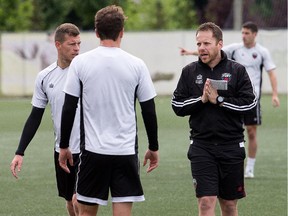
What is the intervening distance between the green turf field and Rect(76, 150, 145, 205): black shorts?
3.80 m

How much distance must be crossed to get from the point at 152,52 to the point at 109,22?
105 ft

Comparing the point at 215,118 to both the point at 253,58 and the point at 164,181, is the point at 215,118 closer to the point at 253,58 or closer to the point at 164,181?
the point at 164,181

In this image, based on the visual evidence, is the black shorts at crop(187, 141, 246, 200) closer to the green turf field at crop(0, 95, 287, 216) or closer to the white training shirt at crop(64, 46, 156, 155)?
the white training shirt at crop(64, 46, 156, 155)

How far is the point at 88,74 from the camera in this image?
7473 mm

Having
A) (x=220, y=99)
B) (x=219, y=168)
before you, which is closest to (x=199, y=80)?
(x=220, y=99)

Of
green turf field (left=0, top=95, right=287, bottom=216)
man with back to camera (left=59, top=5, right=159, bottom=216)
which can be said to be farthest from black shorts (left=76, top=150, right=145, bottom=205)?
green turf field (left=0, top=95, right=287, bottom=216)

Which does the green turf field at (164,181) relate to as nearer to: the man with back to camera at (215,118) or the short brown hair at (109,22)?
the man with back to camera at (215,118)

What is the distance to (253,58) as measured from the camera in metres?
15.4

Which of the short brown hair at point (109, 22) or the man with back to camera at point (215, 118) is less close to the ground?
A: the short brown hair at point (109, 22)

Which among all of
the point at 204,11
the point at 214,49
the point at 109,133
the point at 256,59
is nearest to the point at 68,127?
the point at 109,133

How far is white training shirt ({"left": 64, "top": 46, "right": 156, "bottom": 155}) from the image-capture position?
7.47m

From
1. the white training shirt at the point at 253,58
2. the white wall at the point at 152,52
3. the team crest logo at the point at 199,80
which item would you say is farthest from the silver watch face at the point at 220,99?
the white wall at the point at 152,52

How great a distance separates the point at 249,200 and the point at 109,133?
5.22 m

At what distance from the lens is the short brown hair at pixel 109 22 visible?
24.3 feet
